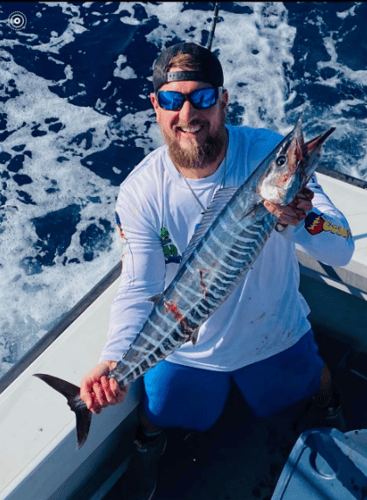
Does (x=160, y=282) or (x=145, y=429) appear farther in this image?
(x=145, y=429)

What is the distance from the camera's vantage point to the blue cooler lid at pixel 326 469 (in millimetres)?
2180

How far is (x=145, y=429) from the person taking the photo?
2.69 m

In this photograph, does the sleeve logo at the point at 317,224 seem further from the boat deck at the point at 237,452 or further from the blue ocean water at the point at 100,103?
the blue ocean water at the point at 100,103

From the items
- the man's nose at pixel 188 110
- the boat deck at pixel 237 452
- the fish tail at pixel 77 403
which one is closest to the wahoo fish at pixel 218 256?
the fish tail at pixel 77 403

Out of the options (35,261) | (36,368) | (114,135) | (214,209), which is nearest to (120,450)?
(36,368)

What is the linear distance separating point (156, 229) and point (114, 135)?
343cm

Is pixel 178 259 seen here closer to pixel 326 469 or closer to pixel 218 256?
pixel 218 256

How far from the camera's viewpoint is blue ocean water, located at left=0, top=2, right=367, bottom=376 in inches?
179

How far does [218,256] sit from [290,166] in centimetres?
41

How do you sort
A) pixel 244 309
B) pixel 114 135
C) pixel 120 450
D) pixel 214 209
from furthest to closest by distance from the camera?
1. pixel 114 135
2. pixel 120 450
3. pixel 244 309
4. pixel 214 209

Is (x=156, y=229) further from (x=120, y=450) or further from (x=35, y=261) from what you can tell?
(x=35, y=261)

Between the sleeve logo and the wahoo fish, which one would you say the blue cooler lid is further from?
the sleeve logo

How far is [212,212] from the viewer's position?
2.04 m

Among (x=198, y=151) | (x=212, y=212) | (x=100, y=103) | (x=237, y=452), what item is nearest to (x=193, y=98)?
(x=198, y=151)
